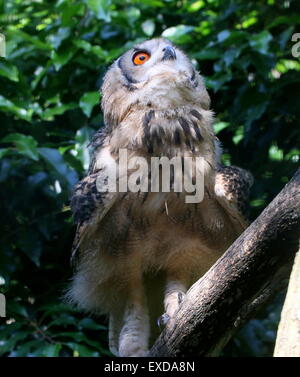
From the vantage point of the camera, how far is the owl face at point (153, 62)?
10.5 feet

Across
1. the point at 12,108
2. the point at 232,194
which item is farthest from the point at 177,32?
the point at 232,194

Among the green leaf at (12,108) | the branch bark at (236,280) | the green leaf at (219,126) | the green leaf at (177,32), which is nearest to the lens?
the branch bark at (236,280)

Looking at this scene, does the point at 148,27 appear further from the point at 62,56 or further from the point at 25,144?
the point at 25,144

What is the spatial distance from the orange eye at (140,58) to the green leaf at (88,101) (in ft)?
1.74

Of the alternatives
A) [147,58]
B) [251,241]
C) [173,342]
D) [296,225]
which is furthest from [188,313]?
[147,58]

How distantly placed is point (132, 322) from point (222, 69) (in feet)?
5.63

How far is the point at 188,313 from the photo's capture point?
252 centimetres

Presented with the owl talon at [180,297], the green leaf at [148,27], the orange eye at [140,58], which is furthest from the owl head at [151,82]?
the owl talon at [180,297]

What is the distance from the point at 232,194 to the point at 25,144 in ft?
4.23

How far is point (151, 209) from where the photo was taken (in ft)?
9.87

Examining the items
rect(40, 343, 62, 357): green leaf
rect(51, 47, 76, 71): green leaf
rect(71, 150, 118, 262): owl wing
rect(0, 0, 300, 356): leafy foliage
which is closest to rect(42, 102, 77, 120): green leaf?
rect(0, 0, 300, 356): leafy foliage

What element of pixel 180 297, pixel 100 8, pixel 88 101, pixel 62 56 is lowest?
pixel 180 297

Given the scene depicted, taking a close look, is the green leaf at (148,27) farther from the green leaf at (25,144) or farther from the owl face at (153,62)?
the green leaf at (25,144)
